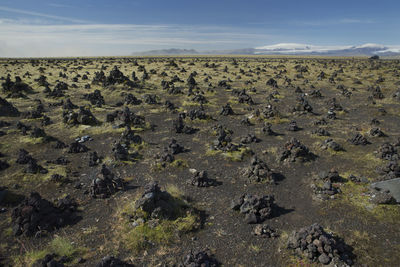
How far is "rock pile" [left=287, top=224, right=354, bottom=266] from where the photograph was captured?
9891mm

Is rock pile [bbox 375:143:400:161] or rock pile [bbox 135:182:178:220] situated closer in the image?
rock pile [bbox 135:182:178:220]

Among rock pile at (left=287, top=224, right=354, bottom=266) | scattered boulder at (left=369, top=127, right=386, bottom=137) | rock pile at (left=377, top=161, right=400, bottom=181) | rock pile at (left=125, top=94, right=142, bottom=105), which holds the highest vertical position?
rock pile at (left=125, top=94, right=142, bottom=105)

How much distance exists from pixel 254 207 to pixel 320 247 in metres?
3.77

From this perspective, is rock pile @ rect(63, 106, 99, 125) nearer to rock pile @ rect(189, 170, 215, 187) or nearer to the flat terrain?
the flat terrain

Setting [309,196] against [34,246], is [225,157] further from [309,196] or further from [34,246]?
[34,246]

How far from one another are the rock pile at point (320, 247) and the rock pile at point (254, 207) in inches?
86.1

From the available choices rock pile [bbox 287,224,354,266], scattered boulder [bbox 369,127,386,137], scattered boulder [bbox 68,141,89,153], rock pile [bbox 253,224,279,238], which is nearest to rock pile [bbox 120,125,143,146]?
scattered boulder [bbox 68,141,89,153]

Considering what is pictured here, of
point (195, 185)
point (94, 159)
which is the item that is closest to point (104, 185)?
point (94, 159)

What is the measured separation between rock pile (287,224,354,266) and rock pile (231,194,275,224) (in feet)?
7.17

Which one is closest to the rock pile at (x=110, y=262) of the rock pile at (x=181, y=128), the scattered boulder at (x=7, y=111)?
the rock pile at (x=181, y=128)

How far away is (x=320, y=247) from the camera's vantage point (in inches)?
399

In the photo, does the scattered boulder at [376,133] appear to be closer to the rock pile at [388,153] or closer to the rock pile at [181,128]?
the rock pile at [388,153]

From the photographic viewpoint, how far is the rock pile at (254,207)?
12898mm

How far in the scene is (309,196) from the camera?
49.2ft
